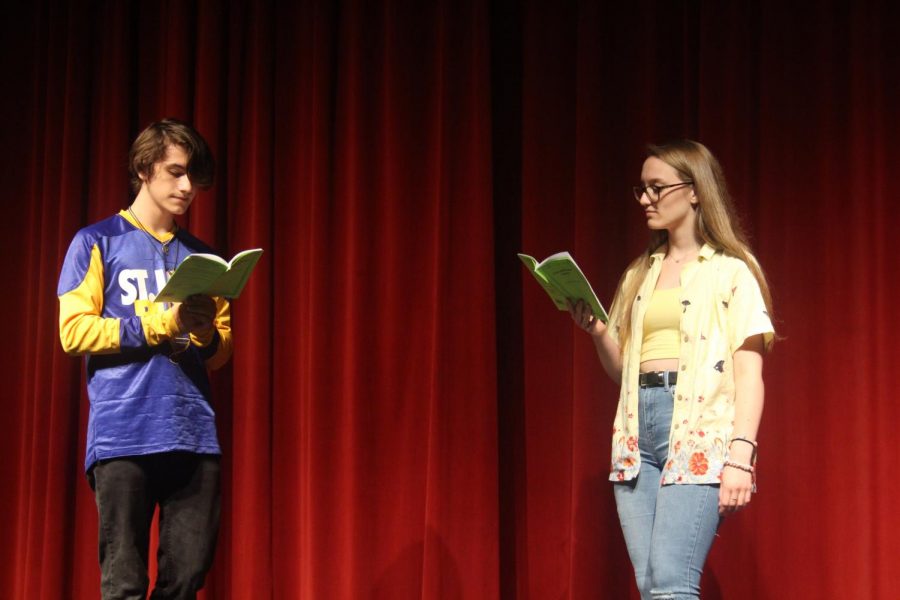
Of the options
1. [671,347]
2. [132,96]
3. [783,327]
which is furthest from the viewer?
[132,96]

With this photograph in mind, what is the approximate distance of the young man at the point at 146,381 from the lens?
2.14 meters

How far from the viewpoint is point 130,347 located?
2.16 metres

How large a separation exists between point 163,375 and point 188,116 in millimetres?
1387

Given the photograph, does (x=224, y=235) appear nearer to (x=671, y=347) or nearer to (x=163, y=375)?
(x=163, y=375)

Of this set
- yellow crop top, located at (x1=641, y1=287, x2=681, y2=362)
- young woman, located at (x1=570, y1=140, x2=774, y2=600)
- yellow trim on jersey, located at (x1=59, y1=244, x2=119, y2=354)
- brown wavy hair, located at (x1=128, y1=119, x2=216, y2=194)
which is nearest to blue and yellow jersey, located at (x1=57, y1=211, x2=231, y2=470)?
Answer: yellow trim on jersey, located at (x1=59, y1=244, x2=119, y2=354)

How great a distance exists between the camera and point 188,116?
332 cm

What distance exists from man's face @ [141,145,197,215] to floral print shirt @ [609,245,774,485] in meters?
1.16

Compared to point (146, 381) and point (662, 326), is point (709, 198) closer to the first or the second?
point (662, 326)

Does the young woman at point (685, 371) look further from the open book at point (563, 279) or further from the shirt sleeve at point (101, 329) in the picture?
the shirt sleeve at point (101, 329)

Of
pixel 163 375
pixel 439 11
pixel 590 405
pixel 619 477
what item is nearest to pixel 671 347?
pixel 619 477

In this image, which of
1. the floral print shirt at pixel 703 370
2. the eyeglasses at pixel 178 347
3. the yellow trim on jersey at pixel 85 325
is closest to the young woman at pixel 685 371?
the floral print shirt at pixel 703 370

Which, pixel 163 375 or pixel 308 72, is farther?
pixel 308 72

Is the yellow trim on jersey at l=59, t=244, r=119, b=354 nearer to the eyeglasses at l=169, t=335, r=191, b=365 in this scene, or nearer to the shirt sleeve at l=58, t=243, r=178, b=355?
the shirt sleeve at l=58, t=243, r=178, b=355

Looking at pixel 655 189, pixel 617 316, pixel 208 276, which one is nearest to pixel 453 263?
pixel 617 316
